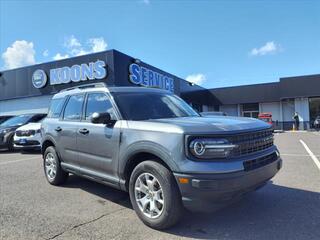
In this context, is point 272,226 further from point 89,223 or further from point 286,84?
point 286,84

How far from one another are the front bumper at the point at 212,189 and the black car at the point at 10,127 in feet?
40.2

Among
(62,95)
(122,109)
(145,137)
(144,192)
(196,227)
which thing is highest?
(62,95)

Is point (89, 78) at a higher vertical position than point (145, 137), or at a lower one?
higher

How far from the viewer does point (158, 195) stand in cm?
433

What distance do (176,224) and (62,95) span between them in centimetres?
399

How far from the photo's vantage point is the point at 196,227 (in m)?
4.36

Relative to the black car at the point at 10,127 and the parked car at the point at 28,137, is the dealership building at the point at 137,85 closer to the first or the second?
the parked car at the point at 28,137

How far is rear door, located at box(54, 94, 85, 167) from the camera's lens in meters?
6.05

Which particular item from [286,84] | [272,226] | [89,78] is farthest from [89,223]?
[286,84]

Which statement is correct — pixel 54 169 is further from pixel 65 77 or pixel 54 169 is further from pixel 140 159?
pixel 65 77

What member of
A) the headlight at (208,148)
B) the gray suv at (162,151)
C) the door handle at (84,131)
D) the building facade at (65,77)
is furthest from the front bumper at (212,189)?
the building facade at (65,77)

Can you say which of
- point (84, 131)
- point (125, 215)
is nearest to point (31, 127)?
point (84, 131)

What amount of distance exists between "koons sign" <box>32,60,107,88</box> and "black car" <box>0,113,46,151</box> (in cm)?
605

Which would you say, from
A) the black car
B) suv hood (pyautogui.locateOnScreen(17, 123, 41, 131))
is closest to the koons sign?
the black car
